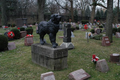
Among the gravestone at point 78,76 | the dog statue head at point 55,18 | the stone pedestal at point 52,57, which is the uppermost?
the dog statue head at point 55,18

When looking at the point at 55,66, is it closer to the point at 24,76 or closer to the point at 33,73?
Result: the point at 33,73

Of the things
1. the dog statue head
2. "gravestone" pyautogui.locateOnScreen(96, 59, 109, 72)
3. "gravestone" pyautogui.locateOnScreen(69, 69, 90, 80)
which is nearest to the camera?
"gravestone" pyautogui.locateOnScreen(69, 69, 90, 80)

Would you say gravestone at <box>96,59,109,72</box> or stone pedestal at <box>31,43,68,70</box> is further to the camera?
gravestone at <box>96,59,109,72</box>

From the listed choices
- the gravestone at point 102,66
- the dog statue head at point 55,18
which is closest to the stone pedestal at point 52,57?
the dog statue head at point 55,18

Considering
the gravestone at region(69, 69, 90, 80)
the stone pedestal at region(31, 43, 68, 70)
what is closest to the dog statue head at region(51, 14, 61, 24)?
the stone pedestal at region(31, 43, 68, 70)

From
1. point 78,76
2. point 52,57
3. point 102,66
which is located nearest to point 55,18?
point 52,57

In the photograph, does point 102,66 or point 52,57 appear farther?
point 102,66

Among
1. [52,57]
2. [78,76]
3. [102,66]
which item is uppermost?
[52,57]

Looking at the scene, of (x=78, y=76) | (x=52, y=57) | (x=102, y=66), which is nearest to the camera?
(x=78, y=76)

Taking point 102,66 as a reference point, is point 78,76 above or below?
below

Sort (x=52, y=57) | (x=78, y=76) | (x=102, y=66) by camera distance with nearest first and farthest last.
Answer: (x=78, y=76) < (x=52, y=57) < (x=102, y=66)

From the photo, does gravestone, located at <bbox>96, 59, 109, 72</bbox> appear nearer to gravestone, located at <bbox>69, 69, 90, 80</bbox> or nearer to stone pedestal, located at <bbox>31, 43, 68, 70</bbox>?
gravestone, located at <bbox>69, 69, 90, 80</bbox>

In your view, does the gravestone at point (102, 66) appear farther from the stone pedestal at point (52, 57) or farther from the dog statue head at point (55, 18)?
the dog statue head at point (55, 18)

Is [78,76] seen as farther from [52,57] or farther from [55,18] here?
[55,18]
